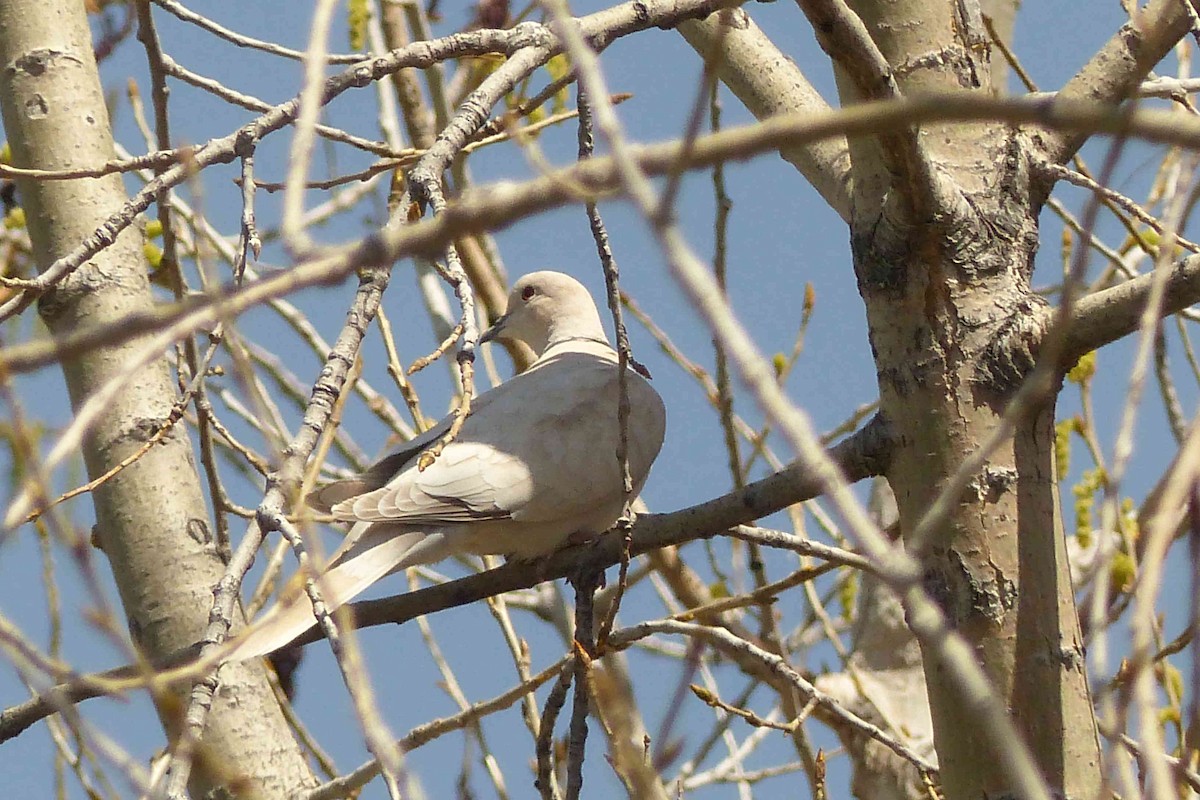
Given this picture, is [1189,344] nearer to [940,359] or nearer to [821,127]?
[940,359]

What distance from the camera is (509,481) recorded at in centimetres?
320

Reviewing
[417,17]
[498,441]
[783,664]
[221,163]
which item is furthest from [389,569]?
[417,17]

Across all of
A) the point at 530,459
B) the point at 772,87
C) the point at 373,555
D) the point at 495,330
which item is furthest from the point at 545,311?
the point at 772,87

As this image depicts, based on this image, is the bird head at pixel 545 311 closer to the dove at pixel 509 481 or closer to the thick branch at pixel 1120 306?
the dove at pixel 509 481

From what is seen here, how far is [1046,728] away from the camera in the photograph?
207cm

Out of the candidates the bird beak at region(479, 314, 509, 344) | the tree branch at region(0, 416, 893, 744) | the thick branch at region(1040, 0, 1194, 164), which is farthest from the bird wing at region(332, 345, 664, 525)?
the thick branch at region(1040, 0, 1194, 164)

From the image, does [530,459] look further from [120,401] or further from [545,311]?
[545,311]

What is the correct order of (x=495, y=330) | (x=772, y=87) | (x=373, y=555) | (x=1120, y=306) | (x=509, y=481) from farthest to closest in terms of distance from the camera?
(x=495, y=330)
(x=509, y=481)
(x=373, y=555)
(x=772, y=87)
(x=1120, y=306)

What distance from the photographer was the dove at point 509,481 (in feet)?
9.73

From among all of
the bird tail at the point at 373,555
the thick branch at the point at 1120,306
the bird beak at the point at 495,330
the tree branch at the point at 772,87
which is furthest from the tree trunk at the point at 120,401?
the bird beak at the point at 495,330

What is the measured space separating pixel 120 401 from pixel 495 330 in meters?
1.93

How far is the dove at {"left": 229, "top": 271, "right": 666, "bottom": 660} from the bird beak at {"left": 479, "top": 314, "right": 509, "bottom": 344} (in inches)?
28.3

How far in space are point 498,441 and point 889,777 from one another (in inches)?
63.9

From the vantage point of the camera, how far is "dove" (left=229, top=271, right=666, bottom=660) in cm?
296
